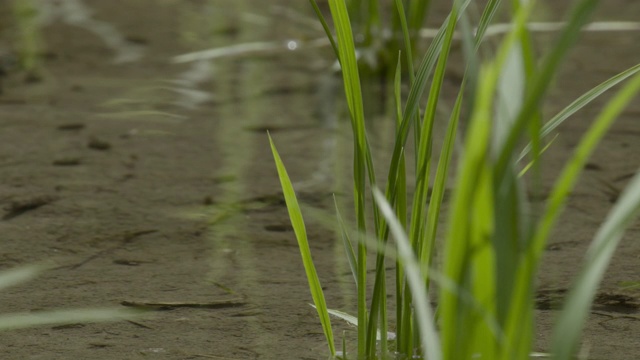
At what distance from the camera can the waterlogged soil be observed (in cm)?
134

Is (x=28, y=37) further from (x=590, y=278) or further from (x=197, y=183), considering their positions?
(x=590, y=278)

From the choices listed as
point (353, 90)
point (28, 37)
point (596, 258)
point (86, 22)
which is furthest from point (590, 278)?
point (86, 22)

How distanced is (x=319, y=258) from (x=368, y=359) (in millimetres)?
474

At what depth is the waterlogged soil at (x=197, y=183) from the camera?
134 centimetres

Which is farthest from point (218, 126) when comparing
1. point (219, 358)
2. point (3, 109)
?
point (219, 358)

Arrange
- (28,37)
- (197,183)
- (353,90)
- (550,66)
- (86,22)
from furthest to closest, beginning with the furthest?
(86,22) → (28,37) → (197,183) → (353,90) → (550,66)

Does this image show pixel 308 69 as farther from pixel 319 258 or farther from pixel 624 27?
pixel 319 258

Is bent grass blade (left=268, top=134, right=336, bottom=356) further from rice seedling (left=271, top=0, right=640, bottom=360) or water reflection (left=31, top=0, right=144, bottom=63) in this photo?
water reflection (left=31, top=0, right=144, bottom=63)

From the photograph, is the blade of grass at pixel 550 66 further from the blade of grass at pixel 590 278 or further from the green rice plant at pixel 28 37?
the green rice plant at pixel 28 37

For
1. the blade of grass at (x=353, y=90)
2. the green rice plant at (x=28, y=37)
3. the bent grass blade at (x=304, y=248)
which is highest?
the green rice plant at (x=28, y=37)

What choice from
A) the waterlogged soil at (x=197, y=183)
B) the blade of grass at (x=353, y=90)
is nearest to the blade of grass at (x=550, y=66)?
the blade of grass at (x=353, y=90)

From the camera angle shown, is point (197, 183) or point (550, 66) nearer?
point (550, 66)

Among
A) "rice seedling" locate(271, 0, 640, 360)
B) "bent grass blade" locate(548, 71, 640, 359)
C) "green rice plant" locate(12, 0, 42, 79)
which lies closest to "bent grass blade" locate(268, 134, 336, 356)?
"rice seedling" locate(271, 0, 640, 360)

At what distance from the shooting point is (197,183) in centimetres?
193
